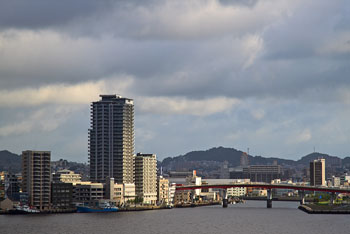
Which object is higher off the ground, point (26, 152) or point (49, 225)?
point (26, 152)

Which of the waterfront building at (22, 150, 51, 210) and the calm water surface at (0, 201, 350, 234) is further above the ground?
the waterfront building at (22, 150, 51, 210)

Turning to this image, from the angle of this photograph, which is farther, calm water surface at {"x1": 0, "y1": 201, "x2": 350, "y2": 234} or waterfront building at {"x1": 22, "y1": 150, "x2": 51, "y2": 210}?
waterfront building at {"x1": 22, "y1": 150, "x2": 51, "y2": 210}

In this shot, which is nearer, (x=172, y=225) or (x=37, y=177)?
(x=172, y=225)

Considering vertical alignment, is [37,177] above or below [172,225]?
above

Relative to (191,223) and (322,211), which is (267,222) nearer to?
(191,223)

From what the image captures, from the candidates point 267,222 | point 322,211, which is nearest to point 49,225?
point 267,222

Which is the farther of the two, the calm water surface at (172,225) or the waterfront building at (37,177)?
the waterfront building at (37,177)

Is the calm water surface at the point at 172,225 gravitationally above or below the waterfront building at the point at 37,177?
below

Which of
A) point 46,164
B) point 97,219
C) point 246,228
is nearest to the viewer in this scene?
point 246,228
